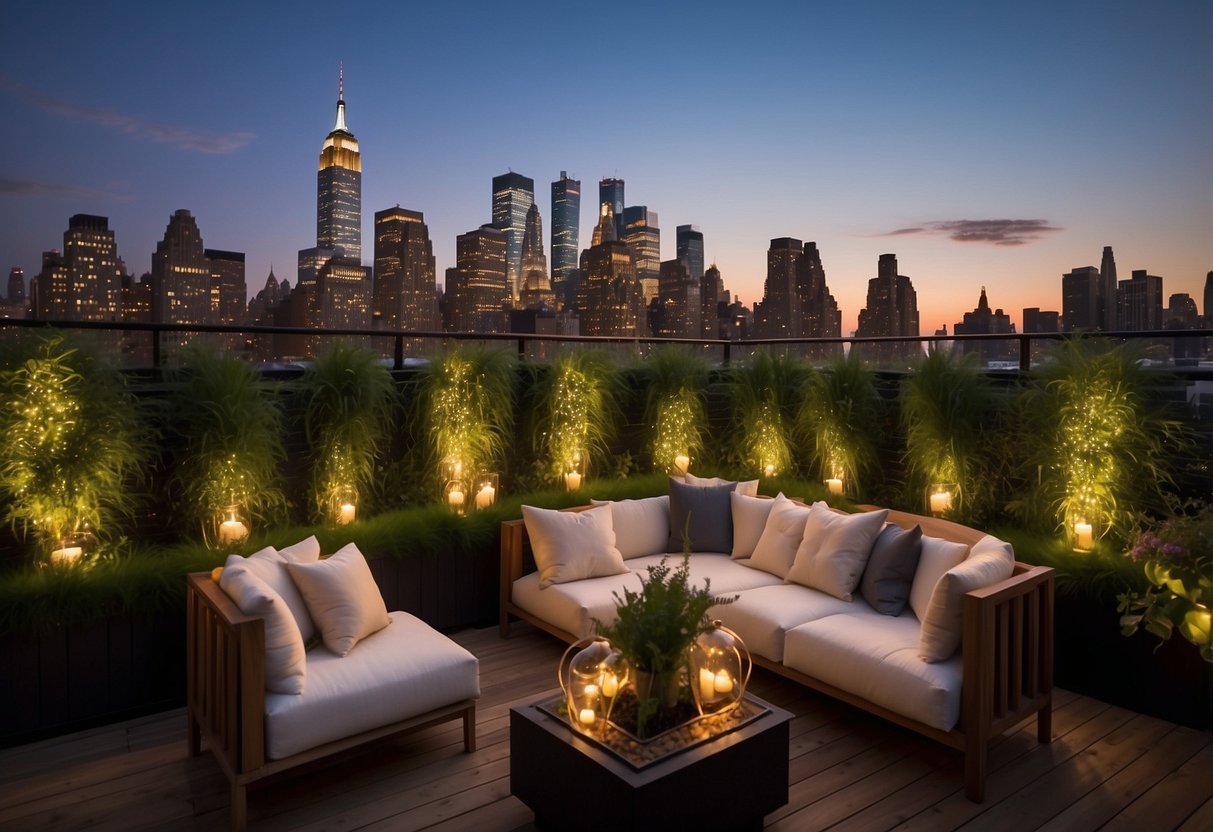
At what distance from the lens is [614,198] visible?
1311cm

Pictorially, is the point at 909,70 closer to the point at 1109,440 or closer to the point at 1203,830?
the point at 1109,440

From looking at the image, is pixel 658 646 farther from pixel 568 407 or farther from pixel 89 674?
pixel 568 407

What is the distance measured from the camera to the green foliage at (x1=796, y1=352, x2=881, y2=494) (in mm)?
5496

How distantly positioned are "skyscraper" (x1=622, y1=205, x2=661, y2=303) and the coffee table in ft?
23.5

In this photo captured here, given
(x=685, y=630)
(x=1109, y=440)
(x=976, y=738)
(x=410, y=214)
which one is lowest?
(x=976, y=738)

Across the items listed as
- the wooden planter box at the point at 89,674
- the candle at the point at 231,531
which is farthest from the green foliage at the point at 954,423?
the wooden planter box at the point at 89,674

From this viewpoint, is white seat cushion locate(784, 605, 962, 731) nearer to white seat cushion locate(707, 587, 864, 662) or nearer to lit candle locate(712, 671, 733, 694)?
white seat cushion locate(707, 587, 864, 662)

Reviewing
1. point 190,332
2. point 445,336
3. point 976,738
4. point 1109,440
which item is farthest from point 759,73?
point 976,738

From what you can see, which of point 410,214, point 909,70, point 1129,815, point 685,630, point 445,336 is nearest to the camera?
point 685,630

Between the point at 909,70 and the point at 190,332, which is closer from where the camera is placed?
the point at 190,332

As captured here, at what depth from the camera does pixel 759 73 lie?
7.65 metres

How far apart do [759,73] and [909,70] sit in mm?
1453

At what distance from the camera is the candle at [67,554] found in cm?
342

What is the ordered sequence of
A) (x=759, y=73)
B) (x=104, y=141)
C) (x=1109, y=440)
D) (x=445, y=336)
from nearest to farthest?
1. (x=1109, y=440)
2. (x=445, y=336)
3. (x=759, y=73)
4. (x=104, y=141)
